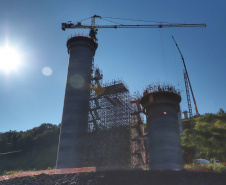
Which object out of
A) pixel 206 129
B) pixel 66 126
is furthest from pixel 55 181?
pixel 206 129

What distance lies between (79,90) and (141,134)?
15.2 meters

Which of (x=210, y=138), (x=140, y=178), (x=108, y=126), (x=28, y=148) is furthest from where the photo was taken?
(x=28, y=148)

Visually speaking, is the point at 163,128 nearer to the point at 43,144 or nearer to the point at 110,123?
the point at 110,123

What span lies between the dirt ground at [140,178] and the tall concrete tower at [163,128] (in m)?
7.78

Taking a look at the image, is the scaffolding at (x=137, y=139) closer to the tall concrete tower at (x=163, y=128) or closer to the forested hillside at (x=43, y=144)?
the tall concrete tower at (x=163, y=128)

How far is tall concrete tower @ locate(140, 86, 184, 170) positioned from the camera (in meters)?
32.0

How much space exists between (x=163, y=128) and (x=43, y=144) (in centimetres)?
8133

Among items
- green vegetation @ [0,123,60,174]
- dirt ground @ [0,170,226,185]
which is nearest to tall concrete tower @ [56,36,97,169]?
dirt ground @ [0,170,226,185]

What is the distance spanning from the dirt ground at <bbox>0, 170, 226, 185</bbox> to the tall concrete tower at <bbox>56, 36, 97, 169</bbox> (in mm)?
9235

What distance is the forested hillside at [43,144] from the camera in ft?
176

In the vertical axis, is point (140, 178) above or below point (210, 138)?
below

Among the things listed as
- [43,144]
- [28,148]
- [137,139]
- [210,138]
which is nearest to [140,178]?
[137,139]

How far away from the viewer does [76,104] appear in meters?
39.1

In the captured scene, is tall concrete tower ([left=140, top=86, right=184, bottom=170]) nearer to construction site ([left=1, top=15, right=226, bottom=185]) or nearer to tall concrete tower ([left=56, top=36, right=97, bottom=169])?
construction site ([left=1, top=15, right=226, bottom=185])
